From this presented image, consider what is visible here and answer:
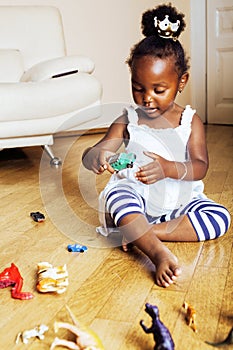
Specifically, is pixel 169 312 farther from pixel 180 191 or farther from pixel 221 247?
pixel 180 191

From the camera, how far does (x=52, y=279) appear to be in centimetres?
96

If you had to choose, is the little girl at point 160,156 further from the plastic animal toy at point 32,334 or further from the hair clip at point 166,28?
the plastic animal toy at point 32,334

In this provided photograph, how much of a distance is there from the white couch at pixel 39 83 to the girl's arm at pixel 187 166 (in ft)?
2.97

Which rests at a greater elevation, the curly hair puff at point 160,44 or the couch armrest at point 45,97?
the curly hair puff at point 160,44

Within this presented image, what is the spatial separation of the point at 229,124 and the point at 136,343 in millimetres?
2589

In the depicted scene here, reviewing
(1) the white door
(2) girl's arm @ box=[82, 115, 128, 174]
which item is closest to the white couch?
(2) girl's arm @ box=[82, 115, 128, 174]

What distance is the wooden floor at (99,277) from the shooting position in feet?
2.64

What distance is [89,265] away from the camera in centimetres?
108

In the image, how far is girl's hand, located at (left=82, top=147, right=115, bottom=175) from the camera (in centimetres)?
115

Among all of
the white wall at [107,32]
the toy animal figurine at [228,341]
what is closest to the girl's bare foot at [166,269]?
the toy animal figurine at [228,341]

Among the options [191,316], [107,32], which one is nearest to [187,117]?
[191,316]

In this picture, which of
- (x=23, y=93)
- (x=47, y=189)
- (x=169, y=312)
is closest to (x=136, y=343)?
(x=169, y=312)

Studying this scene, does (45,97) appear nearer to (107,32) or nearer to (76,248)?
(76,248)

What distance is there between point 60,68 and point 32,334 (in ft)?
5.08
